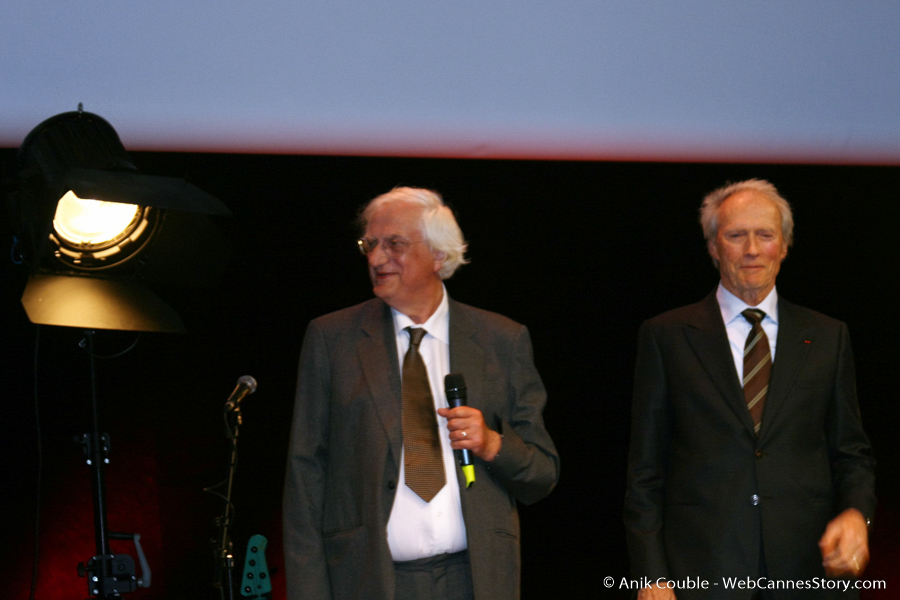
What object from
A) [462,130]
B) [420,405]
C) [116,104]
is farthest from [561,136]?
[116,104]

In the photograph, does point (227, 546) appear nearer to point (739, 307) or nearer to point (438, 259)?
point (438, 259)

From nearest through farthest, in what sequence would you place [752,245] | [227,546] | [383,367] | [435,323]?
[383,367], [435,323], [752,245], [227,546]

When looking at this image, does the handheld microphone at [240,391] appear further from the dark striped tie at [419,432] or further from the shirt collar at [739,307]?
the shirt collar at [739,307]

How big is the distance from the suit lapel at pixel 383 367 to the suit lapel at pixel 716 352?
35.7 inches

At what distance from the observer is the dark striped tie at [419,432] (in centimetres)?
214

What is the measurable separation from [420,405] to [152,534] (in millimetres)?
1708

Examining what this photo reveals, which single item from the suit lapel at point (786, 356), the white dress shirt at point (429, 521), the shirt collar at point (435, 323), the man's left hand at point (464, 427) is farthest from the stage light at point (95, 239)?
the suit lapel at point (786, 356)

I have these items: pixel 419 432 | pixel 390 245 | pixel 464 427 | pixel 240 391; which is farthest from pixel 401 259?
pixel 240 391

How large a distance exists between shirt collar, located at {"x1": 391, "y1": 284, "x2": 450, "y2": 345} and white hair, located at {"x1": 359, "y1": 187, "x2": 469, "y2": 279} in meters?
0.16

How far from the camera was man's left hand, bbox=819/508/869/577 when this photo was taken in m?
2.16

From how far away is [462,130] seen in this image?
3.07m

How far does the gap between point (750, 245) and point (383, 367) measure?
1192mm

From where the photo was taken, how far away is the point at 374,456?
2164mm

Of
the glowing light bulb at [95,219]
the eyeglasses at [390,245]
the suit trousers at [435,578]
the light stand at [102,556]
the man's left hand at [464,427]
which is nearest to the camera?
the man's left hand at [464,427]
